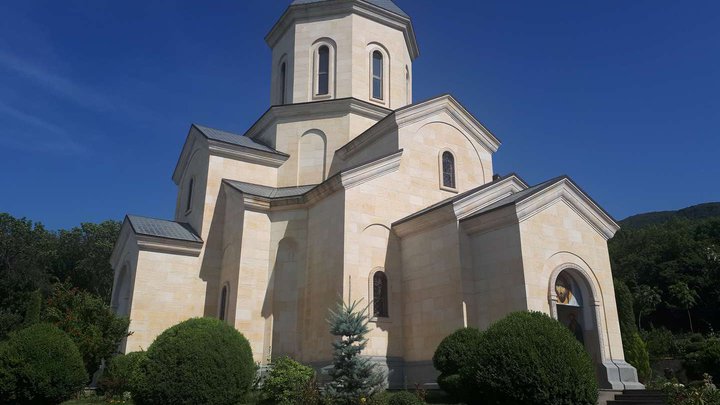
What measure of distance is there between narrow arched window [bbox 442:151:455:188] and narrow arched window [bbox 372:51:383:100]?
15.6 ft

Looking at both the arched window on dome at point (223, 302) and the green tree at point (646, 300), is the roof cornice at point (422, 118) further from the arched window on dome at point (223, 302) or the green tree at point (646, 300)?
the green tree at point (646, 300)

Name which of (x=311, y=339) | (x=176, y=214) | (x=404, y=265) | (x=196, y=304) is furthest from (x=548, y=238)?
(x=176, y=214)

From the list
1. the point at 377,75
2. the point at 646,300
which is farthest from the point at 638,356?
the point at 646,300

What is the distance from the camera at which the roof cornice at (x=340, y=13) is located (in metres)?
21.2

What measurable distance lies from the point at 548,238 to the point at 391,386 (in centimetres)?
548

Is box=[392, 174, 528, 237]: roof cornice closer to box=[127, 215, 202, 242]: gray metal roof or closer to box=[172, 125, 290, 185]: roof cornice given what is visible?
box=[172, 125, 290, 185]: roof cornice

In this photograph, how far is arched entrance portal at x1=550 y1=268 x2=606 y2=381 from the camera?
12945mm

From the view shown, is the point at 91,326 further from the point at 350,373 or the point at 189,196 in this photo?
the point at 350,373

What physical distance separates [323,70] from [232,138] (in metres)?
4.51

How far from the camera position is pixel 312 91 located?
20828 mm

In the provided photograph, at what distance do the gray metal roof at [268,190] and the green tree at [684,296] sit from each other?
3726 cm

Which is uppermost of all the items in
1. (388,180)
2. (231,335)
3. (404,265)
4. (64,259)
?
(64,259)

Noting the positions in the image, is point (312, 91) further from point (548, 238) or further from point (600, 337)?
point (600, 337)

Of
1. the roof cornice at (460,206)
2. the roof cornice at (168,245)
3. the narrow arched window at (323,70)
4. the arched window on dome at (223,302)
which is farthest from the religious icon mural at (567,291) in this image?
the narrow arched window at (323,70)
